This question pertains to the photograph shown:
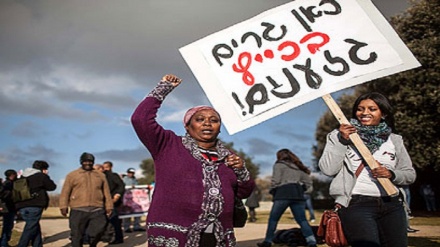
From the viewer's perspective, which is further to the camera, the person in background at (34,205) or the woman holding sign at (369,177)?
the person in background at (34,205)

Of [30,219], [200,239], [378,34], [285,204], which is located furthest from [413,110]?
[200,239]

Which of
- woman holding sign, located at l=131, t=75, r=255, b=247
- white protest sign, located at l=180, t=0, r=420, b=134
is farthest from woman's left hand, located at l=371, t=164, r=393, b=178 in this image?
woman holding sign, located at l=131, t=75, r=255, b=247

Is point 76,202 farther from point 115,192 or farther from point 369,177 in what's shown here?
point 369,177

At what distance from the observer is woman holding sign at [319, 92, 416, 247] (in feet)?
12.3

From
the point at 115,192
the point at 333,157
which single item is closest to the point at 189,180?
the point at 333,157

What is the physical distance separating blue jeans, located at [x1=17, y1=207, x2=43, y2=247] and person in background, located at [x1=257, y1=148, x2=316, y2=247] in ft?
12.6

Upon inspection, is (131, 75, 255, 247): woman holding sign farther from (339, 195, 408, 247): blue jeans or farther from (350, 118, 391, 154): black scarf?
(350, 118, 391, 154): black scarf

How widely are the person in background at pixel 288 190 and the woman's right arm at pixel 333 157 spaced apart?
211 inches

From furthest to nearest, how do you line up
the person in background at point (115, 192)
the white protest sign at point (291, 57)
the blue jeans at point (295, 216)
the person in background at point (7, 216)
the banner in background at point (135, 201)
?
the banner in background at point (135, 201), the person in background at point (115, 192), the person in background at point (7, 216), the blue jeans at point (295, 216), the white protest sign at point (291, 57)

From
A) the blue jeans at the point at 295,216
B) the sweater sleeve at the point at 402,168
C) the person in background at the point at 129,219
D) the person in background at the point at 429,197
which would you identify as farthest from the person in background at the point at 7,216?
the person in background at the point at 429,197

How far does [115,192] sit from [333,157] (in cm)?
821

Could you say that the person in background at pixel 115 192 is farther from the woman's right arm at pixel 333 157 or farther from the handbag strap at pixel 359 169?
the handbag strap at pixel 359 169

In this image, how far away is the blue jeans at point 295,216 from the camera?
356 inches

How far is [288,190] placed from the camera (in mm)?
9398
